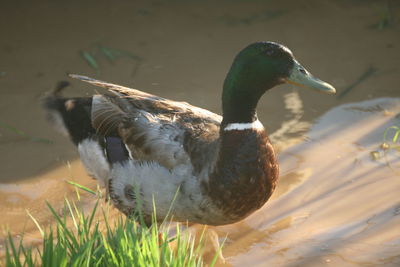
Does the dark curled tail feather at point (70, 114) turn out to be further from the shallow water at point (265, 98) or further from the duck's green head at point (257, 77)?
the duck's green head at point (257, 77)

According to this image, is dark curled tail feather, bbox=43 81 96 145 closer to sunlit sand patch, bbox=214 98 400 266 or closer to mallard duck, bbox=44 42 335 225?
mallard duck, bbox=44 42 335 225

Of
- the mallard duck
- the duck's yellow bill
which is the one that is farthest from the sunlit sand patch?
the duck's yellow bill

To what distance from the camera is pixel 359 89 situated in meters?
4.80

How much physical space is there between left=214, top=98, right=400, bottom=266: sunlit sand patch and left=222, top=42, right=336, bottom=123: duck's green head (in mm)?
726

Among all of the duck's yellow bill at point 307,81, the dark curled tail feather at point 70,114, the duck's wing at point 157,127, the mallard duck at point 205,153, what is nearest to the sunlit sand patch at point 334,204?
the mallard duck at point 205,153

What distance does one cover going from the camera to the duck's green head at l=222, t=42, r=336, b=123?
10.2ft

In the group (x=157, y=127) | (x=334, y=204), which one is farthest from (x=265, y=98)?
(x=157, y=127)

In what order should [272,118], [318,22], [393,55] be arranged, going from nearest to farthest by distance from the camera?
[272,118]
[393,55]
[318,22]

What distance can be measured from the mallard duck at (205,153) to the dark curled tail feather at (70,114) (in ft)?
0.89

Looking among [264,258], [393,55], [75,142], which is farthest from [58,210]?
[393,55]

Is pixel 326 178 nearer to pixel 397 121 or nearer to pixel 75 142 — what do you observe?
pixel 397 121

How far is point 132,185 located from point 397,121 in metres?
2.07

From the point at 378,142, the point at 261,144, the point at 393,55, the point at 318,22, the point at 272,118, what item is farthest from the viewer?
the point at 318,22

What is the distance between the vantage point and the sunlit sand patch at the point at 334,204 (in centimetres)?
325
